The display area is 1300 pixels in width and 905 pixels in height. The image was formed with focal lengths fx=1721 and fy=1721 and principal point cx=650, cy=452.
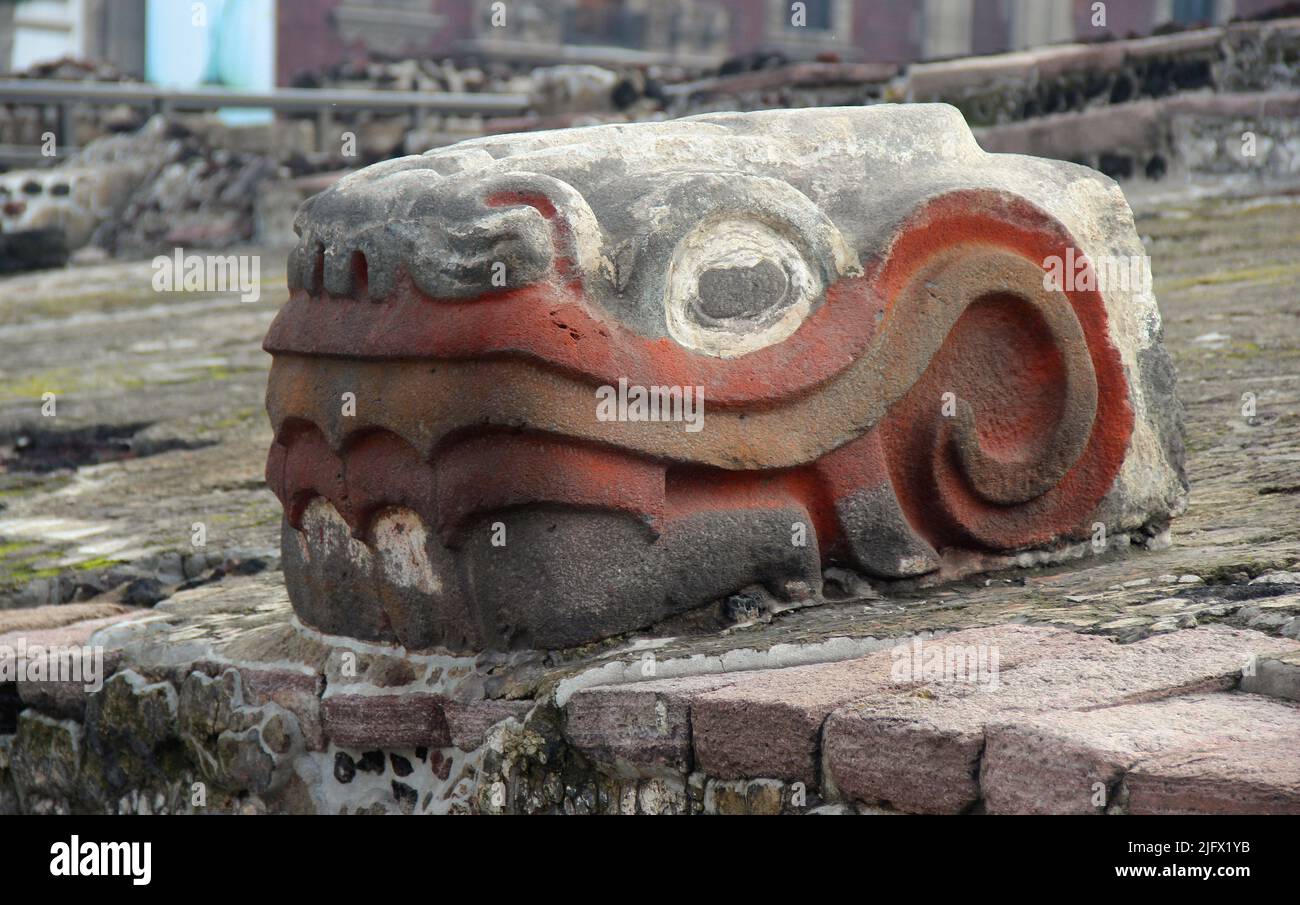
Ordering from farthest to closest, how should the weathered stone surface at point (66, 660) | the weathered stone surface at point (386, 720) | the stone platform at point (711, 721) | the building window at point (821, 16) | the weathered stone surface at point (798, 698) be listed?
1. the building window at point (821, 16)
2. the weathered stone surface at point (66, 660)
3. the weathered stone surface at point (386, 720)
4. the weathered stone surface at point (798, 698)
5. the stone platform at point (711, 721)

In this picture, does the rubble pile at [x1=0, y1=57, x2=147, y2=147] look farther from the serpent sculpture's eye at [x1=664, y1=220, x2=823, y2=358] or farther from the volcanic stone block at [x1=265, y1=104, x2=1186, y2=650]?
the serpent sculpture's eye at [x1=664, y1=220, x2=823, y2=358]

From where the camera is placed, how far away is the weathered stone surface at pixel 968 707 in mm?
2299

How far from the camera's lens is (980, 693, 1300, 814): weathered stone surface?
2072mm

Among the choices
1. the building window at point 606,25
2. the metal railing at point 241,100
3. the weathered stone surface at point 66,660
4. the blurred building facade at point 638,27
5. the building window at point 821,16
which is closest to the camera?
the weathered stone surface at point 66,660

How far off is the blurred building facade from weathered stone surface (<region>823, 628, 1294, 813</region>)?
17643 millimetres

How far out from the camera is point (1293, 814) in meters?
1.96

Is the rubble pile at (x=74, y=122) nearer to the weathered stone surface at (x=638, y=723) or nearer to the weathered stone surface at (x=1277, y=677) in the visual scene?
the weathered stone surface at (x=638, y=723)

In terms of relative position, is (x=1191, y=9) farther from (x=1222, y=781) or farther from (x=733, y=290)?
(x=1222, y=781)

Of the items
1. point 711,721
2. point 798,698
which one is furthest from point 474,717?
point 798,698

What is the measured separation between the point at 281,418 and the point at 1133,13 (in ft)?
80.2

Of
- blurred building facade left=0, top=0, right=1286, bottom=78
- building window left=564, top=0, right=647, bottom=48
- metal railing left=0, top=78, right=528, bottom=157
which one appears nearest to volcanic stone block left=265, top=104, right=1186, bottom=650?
metal railing left=0, top=78, right=528, bottom=157

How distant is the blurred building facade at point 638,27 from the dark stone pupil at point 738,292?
672 inches

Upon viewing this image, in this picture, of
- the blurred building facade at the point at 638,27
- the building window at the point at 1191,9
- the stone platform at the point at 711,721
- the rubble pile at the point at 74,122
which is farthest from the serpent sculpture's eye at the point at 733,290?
the building window at the point at 1191,9
